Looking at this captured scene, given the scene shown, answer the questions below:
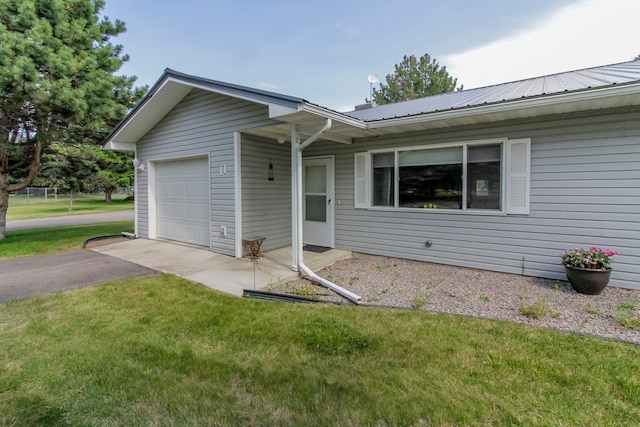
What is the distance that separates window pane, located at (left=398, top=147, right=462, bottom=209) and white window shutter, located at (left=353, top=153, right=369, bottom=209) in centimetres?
76

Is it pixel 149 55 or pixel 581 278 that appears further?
pixel 149 55

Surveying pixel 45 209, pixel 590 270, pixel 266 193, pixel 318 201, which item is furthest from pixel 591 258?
pixel 45 209

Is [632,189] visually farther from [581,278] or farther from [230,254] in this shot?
[230,254]

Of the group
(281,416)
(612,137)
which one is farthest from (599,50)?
(281,416)

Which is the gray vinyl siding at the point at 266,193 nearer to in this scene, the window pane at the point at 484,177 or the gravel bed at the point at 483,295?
the gravel bed at the point at 483,295

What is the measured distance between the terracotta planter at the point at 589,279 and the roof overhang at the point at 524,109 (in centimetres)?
223

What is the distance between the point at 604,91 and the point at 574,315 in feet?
9.07

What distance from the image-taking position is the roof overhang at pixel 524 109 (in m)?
3.96

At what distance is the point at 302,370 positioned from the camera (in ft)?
8.40

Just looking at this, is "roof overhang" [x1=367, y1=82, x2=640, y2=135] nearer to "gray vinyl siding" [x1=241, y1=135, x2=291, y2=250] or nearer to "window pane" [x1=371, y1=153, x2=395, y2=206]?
"window pane" [x1=371, y1=153, x2=395, y2=206]

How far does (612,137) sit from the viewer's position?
177 inches

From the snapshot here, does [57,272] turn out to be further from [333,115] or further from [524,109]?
[524,109]

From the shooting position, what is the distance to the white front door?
7.30 metres

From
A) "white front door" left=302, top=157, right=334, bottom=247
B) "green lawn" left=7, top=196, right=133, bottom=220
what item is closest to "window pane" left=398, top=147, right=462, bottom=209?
"white front door" left=302, top=157, right=334, bottom=247
